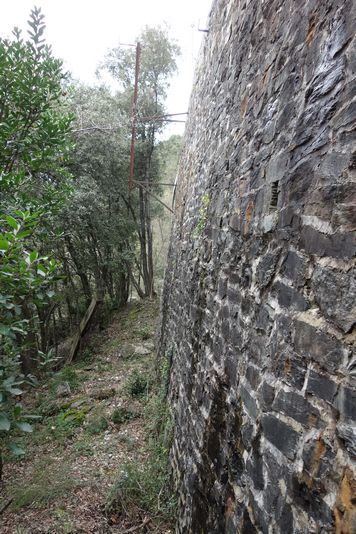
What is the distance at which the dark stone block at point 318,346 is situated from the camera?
1.22 metres

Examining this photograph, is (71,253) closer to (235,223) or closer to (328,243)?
(235,223)

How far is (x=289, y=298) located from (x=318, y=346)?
0.32m

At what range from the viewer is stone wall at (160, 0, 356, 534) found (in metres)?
1.24

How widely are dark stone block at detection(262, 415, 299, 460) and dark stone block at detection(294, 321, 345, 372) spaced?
310mm

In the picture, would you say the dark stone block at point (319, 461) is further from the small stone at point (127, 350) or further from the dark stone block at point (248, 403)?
the small stone at point (127, 350)

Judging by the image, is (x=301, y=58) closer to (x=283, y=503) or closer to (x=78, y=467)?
(x=283, y=503)

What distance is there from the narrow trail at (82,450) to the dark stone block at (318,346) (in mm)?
2806

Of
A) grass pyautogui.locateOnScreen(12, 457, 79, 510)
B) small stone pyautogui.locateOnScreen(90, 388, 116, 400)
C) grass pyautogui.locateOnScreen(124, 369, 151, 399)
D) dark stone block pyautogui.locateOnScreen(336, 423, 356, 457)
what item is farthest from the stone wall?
small stone pyautogui.locateOnScreen(90, 388, 116, 400)

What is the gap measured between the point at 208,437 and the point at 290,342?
1437 millimetres

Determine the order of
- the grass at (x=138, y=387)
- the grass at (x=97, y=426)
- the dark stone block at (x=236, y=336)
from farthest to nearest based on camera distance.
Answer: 1. the grass at (x=138, y=387)
2. the grass at (x=97, y=426)
3. the dark stone block at (x=236, y=336)

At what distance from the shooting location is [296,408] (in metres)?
1.43

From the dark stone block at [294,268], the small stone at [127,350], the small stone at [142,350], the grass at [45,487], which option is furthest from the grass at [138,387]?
the dark stone block at [294,268]

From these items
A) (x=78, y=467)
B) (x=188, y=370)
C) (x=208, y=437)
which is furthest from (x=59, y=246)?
(x=208, y=437)

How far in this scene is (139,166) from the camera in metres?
15.1
